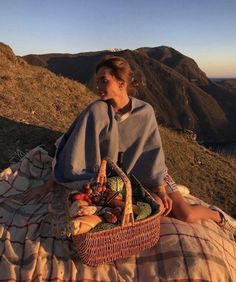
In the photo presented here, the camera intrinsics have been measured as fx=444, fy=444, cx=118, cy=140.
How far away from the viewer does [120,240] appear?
3826 millimetres


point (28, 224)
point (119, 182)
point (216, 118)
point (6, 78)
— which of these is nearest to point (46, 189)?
point (28, 224)

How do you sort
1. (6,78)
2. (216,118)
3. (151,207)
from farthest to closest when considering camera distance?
1. (216,118)
2. (6,78)
3. (151,207)

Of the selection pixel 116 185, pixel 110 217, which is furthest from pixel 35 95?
pixel 110 217

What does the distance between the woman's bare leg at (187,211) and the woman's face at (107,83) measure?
138 centimetres

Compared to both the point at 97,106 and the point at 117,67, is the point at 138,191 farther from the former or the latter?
the point at 117,67

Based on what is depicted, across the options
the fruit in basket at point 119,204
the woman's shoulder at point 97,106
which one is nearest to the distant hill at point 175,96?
the woman's shoulder at point 97,106

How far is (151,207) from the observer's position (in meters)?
4.25

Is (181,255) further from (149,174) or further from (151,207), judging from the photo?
(149,174)

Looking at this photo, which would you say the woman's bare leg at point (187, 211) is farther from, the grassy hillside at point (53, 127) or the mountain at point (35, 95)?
the mountain at point (35, 95)

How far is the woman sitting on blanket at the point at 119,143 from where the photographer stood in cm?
482

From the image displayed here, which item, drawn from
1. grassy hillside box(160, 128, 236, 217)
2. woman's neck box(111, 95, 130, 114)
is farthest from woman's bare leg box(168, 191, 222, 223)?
grassy hillside box(160, 128, 236, 217)

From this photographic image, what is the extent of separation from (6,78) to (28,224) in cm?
585

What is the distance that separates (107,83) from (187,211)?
65.2 inches

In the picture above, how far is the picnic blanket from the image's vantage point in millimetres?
3849
